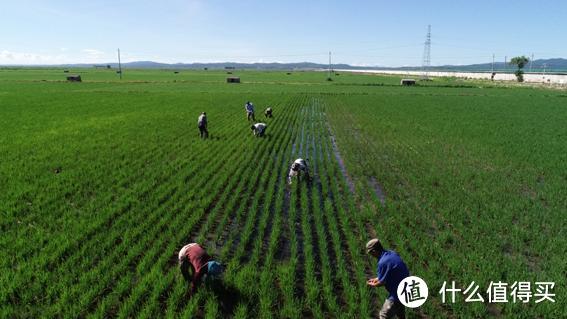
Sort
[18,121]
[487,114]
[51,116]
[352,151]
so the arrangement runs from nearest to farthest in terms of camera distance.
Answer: [352,151] → [18,121] → [51,116] → [487,114]

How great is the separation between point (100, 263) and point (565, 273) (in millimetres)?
8581

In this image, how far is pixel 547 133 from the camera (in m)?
19.7

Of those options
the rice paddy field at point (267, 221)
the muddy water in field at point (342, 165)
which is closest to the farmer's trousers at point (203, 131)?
the rice paddy field at point (267, 221)

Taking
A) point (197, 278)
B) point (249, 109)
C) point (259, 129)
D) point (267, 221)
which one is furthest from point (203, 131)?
point (197, 278)

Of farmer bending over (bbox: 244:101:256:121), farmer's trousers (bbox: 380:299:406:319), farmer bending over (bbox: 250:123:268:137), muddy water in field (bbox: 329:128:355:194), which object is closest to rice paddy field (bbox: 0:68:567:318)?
muddy water in field (bbox: 329:128:355:194)

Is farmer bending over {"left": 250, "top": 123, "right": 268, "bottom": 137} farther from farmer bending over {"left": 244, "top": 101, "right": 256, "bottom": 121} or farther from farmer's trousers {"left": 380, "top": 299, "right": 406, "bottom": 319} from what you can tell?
farmer's trousers {"left": 380, "top": 299, "right": 406, "bottom": 319}

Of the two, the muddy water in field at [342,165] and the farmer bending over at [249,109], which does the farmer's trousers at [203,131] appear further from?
the muddy water in field at [342,165]

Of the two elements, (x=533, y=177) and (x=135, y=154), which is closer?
(x=533, y=177)

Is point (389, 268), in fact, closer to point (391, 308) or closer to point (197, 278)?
point (391, 308)

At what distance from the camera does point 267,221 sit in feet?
26.5

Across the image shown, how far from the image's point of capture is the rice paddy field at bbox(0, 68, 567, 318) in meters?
Answer: 5.26

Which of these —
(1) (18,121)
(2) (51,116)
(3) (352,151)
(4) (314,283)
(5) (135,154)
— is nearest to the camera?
(4) (314,283)

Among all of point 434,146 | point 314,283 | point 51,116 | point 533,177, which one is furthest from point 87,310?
point 51,116

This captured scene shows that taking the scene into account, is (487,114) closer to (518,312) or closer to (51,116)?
(518,312)
